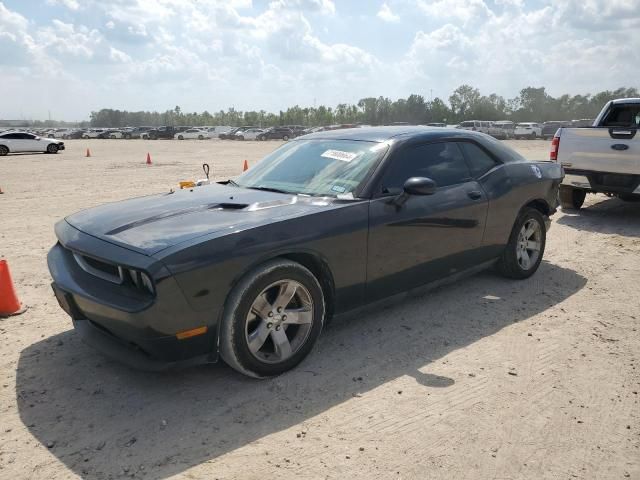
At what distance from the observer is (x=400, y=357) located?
3764 mm

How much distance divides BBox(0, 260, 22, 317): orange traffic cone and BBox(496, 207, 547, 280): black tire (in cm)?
454

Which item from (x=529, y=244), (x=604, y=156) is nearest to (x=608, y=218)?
(x=604, y=156)

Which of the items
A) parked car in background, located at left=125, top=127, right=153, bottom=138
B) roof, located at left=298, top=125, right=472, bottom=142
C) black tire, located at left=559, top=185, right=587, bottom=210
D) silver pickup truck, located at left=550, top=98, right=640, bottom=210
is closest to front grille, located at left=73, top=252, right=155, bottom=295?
roof, located at left=298, top=125, right=472, bottom=142

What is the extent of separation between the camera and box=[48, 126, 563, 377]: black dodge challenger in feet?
9.83

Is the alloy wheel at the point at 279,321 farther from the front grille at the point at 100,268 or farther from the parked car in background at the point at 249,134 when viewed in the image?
the parked car in background at the point at 249,134

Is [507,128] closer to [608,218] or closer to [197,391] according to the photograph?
[608,218]

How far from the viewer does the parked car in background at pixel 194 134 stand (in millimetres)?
62819

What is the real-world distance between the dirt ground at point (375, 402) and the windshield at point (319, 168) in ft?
3.81

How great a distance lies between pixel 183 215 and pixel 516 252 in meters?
3.44

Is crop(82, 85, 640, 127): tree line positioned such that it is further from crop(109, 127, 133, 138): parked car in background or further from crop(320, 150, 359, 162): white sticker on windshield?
crop(320, 150, 359, 162): white sticker on windshield

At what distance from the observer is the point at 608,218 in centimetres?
873

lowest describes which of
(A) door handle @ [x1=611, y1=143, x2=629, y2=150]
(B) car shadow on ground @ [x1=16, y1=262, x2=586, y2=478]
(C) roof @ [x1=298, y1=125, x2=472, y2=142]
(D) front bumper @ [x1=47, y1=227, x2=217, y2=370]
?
(B) car shadow on ground @ [x1=16, y1=262, x2=586, y2=478]

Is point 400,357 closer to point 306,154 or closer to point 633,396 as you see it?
point 633,396

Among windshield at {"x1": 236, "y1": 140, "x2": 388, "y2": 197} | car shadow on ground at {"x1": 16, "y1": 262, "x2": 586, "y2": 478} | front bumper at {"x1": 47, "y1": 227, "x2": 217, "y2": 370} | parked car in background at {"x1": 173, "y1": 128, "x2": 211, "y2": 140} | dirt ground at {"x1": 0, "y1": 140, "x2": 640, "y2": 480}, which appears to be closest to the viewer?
dirt ground at {"x1": 0, "y1": 140, "x2": 640, "y2": 480}
